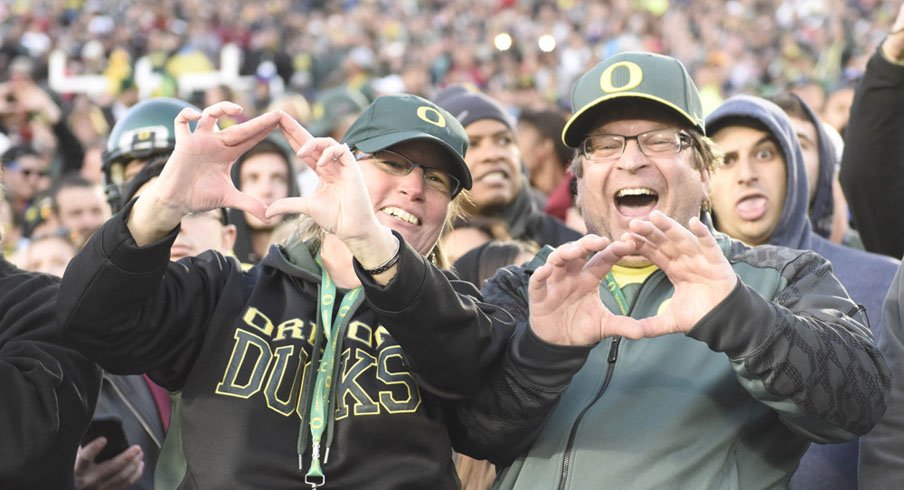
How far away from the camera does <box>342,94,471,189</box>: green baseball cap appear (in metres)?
3.44

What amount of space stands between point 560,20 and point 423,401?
21.7m

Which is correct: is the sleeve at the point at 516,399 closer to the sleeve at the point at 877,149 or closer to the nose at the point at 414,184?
the nose at the point at 414,184

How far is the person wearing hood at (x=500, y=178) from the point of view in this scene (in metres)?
5.83

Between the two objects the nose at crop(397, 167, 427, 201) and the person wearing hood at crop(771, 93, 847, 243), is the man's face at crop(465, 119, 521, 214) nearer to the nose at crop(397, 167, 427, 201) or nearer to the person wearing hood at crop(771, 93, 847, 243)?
the person wearing hood at crop(771, 93, 847, 243)

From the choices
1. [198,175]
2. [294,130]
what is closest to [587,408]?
[294,130]

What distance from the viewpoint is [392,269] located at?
3.00 meters

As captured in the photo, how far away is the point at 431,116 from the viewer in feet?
11.5

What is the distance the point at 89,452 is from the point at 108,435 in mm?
76

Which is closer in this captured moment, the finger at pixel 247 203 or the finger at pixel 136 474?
the finger at pixel 247 203

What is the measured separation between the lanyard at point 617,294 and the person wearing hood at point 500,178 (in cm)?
223

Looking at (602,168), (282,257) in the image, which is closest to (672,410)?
(602,168)

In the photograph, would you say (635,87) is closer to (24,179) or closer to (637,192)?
(637,192)

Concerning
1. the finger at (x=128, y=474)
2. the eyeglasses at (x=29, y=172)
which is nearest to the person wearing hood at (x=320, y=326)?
the finger at (x=128, y=474)

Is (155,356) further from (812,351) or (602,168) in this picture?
(812,351)
